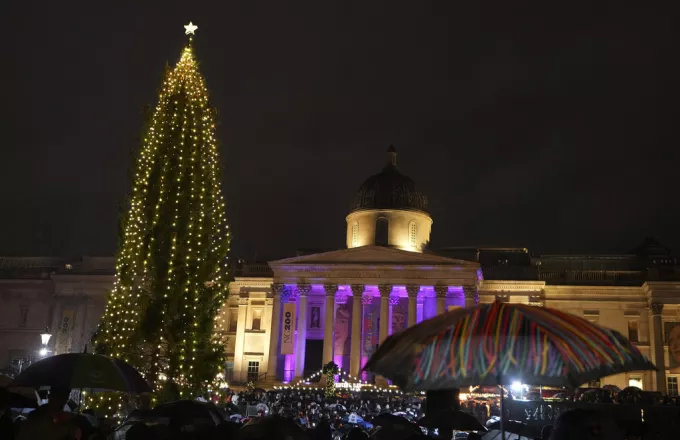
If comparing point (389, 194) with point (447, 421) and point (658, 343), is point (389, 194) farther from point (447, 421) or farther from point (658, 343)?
point (447, 421)

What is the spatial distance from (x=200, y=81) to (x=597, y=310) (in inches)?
1841

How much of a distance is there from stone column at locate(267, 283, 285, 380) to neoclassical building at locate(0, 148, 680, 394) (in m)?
0.08

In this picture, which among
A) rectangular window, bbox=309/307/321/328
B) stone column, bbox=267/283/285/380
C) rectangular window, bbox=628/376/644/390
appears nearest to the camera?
stone column, bbox=267/283/285/380

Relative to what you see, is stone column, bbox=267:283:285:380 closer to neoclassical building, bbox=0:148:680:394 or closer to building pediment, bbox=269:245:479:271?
neoclassical building, bbox=0:148:680:394

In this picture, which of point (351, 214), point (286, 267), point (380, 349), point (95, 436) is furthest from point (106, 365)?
point (351, 214)

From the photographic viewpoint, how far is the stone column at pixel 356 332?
181ft

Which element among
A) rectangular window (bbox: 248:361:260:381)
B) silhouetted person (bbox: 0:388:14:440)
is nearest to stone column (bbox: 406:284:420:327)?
rectangular window (bbox: 248:361:260:381)

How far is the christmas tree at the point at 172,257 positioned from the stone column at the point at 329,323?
30.7 metres

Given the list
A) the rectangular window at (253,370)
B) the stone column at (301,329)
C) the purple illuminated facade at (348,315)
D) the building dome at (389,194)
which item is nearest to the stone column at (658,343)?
the purple illuminated facade at (348,315)

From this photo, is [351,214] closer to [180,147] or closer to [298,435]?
[180,147]

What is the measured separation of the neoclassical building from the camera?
56062 mm

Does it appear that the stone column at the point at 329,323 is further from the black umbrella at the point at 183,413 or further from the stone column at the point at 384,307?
the black umbrella at the point at 183,413

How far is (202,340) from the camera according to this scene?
79.6 feet

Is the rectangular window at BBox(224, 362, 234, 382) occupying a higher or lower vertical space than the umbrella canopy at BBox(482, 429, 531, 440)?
higher
